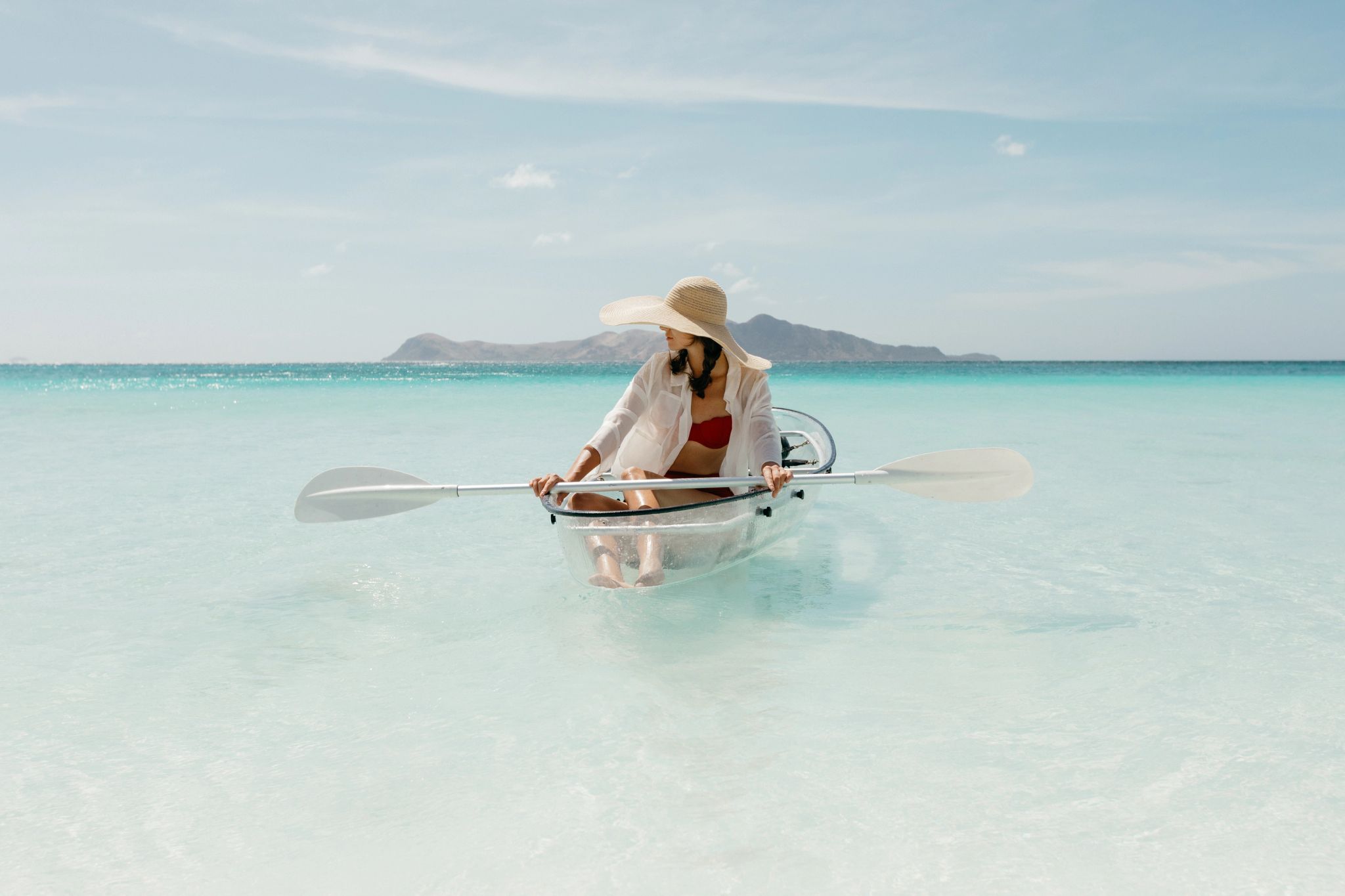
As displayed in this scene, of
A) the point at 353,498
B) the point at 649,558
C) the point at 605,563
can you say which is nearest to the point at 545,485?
the point at 605,563

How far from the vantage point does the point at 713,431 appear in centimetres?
430

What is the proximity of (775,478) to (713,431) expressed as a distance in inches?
25.7

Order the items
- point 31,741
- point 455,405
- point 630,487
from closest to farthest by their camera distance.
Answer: point 31,741, point 630,487, point 455,405

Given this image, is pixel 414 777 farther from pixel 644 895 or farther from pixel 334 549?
pixel 334 549

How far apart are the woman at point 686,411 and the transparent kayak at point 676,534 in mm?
215

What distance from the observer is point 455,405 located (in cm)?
2000

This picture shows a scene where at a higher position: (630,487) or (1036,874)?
(630,487)

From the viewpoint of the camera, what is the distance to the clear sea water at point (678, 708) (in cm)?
207

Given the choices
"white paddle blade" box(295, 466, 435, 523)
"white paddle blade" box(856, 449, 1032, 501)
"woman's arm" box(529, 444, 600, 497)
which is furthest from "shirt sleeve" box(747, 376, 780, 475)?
"white paddle blade" box(295, 466, 435, 523)

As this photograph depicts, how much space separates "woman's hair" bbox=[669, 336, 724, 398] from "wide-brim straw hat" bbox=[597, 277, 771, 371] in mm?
80

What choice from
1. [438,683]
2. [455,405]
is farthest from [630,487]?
[455,405]

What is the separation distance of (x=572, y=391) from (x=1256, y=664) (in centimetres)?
2609

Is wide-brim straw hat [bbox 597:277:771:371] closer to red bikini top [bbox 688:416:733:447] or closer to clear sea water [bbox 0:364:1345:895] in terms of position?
red bikini top [bbox 688:416:733:447]

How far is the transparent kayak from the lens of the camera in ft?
11.7
